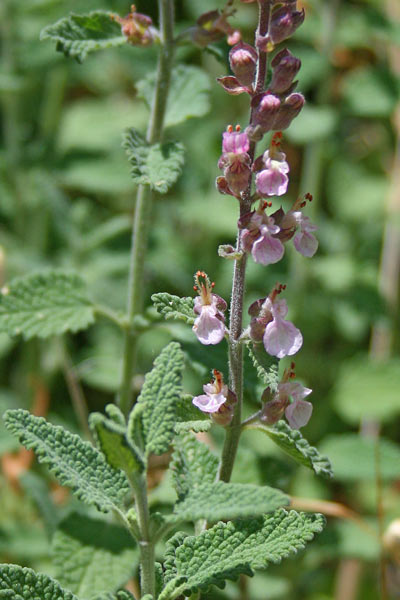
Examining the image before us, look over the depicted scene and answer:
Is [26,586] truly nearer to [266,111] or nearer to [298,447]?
[298,447]

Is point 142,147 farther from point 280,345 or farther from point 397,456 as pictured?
point 397,456

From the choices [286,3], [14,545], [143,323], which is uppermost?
[286,3]

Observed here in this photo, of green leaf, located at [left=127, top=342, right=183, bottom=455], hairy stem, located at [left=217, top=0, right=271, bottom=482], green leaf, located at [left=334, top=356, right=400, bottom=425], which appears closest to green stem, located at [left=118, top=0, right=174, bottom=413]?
hairy stem, located at [left=217, top=0, right=271, bottom=482]

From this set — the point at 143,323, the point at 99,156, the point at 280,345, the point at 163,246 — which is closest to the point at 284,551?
the point at 280,345

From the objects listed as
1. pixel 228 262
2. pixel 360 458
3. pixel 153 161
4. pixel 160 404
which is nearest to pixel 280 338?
pixel 160 404

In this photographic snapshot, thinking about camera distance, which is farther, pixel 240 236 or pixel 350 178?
pixel 350 178

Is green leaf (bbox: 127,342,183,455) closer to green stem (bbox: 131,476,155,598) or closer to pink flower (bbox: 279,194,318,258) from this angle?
green stem (bbox: 131,476,155,598)
